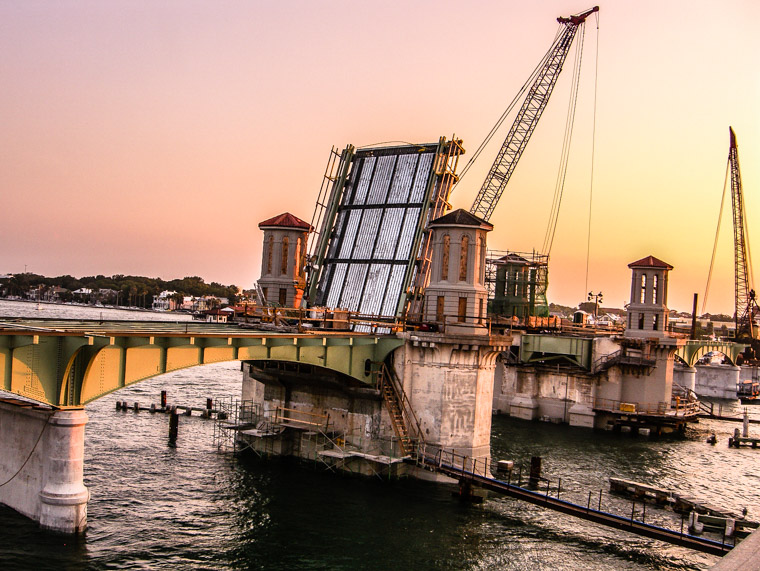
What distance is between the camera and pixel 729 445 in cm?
5891

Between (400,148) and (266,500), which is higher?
(400,148)

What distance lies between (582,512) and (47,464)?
20.7 m

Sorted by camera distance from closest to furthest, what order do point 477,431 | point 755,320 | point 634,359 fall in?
point 477,431
point 634,359
point 755,320

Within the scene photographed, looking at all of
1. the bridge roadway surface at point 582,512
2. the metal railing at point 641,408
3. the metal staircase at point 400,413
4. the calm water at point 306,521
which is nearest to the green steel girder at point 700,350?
the metal railing at point 641,408

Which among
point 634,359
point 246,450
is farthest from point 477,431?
point 634,359

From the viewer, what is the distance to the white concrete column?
2562 cm

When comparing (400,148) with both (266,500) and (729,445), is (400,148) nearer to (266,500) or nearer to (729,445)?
(266,500)

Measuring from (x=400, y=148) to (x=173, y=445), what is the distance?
24127mm

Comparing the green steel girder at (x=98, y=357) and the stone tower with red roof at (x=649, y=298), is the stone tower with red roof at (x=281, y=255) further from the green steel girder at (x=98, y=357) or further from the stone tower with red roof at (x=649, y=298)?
the stone tower with red roof at (x=649, y=298)

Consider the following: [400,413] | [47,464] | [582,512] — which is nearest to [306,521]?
[400,413]

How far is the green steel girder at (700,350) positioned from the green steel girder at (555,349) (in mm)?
20933

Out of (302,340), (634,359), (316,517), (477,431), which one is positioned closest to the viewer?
(316,517)

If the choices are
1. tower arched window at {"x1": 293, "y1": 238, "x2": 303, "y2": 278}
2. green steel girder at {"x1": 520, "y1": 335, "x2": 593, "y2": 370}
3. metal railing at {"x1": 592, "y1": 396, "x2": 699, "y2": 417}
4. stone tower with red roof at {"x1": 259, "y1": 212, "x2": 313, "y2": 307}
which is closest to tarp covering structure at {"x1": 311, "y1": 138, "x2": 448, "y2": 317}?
tower arched window at {"x1": 293, "y1": 238, "x2": 303, "y2": 278}

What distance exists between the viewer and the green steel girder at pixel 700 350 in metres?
86.4
